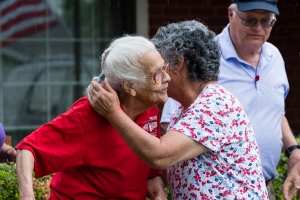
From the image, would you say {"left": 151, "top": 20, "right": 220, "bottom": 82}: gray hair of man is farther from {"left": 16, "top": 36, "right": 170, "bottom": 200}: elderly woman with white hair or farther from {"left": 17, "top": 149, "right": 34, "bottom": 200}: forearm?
{"left": 17, "top": 149, "right": 34, "bottom": 200}: forearm

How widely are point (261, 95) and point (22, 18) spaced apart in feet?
14.0

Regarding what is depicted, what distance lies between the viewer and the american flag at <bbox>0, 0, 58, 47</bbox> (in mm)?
8047

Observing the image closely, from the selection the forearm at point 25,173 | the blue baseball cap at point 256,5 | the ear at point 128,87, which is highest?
the blue baseball cap at point 256,5

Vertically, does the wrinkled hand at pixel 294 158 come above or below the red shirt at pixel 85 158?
below

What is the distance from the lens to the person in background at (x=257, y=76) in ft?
14.9

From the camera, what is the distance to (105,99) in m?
3.27

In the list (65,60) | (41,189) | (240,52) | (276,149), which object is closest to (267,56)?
(240,52)

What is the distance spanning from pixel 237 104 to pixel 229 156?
0.26 meters

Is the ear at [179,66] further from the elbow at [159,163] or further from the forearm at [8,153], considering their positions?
the forearm at [8,153]

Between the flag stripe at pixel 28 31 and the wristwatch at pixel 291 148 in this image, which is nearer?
the wristwatch at pixel 291 148

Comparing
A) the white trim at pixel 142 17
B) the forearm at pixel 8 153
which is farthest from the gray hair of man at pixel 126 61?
the white trim at pixel 142 17

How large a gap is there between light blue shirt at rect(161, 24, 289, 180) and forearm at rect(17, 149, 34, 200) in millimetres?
1626

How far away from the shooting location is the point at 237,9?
4.66 metres

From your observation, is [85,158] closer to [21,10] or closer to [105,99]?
[105,99]
